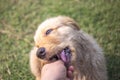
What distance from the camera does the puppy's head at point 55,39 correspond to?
271 cm

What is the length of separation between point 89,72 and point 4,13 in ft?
6.57

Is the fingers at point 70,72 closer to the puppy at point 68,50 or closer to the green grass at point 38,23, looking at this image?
the puppy at point 68,50

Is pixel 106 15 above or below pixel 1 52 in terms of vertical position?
above

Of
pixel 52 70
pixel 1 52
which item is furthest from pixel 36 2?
pixel 52 70

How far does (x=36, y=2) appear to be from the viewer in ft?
15.3

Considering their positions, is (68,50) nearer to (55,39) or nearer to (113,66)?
(55,39)

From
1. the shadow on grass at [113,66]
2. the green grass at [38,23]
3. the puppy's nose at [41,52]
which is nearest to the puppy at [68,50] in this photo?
the puppy's nose at [41,52]

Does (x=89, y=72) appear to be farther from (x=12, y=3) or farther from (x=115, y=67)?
(x=12, y=3)

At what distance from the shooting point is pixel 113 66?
3457 mm

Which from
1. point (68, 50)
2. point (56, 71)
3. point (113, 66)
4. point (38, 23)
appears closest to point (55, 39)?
point (68, 50)

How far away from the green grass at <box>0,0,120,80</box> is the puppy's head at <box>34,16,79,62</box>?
0.78 m

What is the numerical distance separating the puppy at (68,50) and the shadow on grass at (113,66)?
23cm

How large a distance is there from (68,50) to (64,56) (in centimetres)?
7

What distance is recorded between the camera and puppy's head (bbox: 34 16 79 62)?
2711mm
